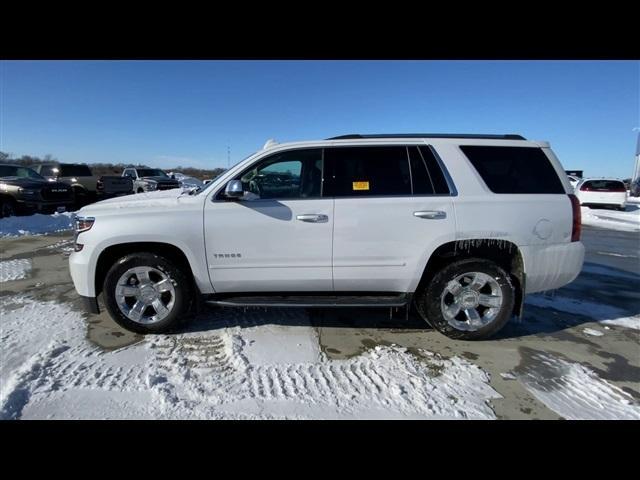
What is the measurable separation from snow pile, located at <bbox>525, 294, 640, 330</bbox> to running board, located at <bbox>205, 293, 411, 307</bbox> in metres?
2.36

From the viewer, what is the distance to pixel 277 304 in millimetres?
3125

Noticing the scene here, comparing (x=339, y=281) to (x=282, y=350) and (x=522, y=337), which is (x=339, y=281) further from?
(x=522, y=337)

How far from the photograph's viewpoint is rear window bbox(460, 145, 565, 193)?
321 centimetres

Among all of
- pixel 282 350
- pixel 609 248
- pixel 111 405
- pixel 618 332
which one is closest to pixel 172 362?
pixel 111 405

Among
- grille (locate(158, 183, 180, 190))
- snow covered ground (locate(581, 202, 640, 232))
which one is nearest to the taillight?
snow covered ground (locate(581, 202, 640, 232))

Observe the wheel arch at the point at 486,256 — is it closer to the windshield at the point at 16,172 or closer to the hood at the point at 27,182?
the hood at the point at 27,182

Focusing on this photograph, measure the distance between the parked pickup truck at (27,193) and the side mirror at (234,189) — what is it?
10767 mm

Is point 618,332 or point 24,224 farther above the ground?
point 24,224

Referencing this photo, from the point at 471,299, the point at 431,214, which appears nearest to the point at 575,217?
the point at 471,299

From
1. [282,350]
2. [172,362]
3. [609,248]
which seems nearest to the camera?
[172,362]

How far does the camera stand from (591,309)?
163 inches

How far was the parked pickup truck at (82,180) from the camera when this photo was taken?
14.3m

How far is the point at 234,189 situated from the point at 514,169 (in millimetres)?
2774
